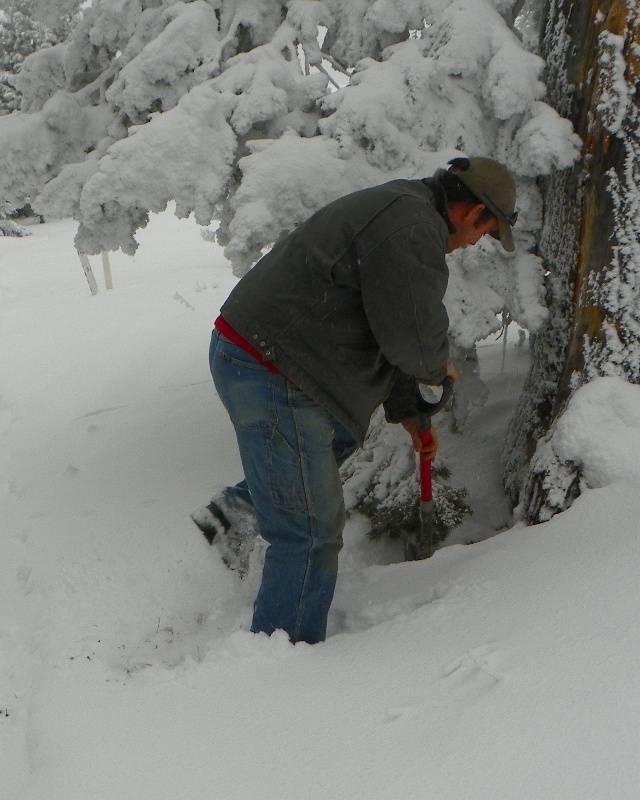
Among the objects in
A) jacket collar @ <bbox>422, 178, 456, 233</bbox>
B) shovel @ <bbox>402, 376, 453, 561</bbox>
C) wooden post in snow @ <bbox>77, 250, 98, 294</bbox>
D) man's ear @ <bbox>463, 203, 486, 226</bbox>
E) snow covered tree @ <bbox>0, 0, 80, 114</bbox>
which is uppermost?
snow covered tree @ <bbox>0, 0, 80, 114</bbox>

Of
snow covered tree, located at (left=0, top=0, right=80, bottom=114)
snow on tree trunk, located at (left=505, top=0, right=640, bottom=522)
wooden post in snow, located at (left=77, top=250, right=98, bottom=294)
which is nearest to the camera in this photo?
snow on tree trunk, located at (left=505, top=0, right=640, bottom=522)

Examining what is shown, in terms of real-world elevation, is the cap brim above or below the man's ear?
below

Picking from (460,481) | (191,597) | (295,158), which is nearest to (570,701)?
(191,597)

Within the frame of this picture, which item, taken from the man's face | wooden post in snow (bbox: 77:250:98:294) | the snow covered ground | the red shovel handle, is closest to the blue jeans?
the snow covered ground

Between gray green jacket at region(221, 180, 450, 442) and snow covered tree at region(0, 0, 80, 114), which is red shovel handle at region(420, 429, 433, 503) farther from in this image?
snow covered tree at region(0, 0, 80, 114)

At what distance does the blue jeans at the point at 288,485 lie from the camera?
256 cm

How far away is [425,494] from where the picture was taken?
3436 millimetres

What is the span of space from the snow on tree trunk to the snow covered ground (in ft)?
0.57

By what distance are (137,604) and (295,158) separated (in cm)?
240

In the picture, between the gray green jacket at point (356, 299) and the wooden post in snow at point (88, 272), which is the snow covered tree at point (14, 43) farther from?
the gray green jacket at point (356, 299)

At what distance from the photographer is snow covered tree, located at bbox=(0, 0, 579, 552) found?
327 centimetres

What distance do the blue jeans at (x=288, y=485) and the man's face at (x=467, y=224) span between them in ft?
2.73

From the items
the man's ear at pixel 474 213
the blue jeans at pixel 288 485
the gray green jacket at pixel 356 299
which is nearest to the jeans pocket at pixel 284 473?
the blue jeans at pixel 288 485

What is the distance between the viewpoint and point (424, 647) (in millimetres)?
2250
